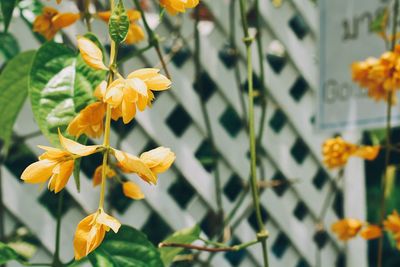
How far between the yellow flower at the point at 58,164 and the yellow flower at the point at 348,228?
33.8 inches

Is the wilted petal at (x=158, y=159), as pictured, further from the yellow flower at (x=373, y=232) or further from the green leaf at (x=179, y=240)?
the yellow flower at (x=373, y=232)

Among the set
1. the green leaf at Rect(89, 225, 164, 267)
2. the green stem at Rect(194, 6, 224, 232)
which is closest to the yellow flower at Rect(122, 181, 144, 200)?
the green leaf at Rect(89, 225, 164, 267)

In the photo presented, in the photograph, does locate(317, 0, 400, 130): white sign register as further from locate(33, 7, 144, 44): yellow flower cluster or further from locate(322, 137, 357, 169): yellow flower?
locate(33, 7, 144, 44): yellow flower cluster

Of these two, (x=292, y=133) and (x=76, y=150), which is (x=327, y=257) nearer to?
(x=292, y=133)

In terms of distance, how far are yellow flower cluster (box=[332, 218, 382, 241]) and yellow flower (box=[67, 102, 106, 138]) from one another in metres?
0.73

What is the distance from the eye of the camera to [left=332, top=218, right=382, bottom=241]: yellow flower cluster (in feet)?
4.12

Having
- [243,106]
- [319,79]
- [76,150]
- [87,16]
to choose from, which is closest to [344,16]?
[319,79]

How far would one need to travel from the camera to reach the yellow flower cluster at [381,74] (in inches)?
44.5

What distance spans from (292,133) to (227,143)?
0.26 meters

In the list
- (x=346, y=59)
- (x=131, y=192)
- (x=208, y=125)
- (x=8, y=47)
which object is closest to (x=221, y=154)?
(x=208, y=125)

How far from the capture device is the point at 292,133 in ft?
6.23

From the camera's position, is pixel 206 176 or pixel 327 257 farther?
pixel 327 257

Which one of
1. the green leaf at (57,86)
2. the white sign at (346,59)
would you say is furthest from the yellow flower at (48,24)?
the white sign at (346,59)

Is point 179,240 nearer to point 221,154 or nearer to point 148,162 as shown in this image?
point 148,162
